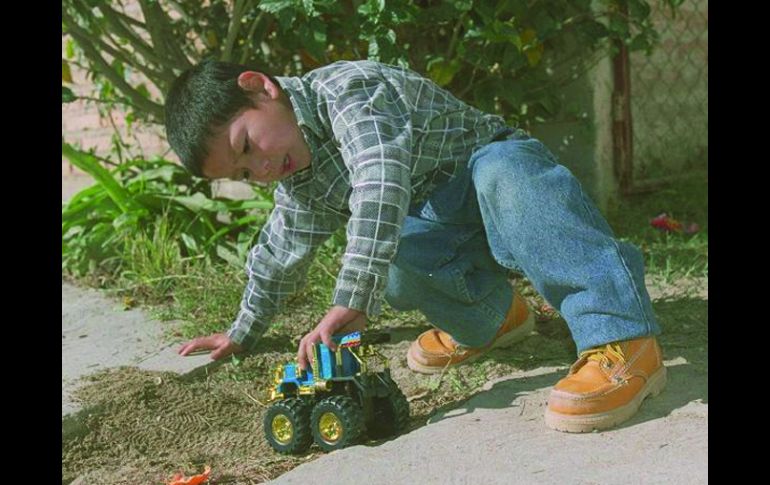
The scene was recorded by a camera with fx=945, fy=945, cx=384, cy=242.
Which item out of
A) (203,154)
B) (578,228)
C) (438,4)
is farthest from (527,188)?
(438,4)

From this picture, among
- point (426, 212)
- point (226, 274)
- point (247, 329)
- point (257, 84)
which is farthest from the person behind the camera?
point (226, 274)

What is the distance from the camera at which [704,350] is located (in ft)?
8.69

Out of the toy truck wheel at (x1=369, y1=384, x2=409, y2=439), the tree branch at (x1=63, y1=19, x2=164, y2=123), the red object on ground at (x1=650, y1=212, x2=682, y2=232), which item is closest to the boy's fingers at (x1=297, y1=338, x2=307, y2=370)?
the toy truck wheel at (x1=369, y1=384, x2=409, y2=439)

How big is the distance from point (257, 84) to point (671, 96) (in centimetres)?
341

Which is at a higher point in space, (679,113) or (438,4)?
(438,4)

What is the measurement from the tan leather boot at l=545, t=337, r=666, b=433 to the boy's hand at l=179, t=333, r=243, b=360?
3.47 ft

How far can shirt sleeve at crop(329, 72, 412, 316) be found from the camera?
6.98 feet

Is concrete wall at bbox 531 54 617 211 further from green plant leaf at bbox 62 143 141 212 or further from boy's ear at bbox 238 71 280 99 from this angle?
A: boy's ear at bbox 238 71 280 99

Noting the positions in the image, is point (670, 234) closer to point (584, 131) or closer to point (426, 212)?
point (584, 131)

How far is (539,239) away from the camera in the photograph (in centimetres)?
221

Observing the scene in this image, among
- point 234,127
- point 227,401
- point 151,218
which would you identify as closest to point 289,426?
point 227,401
